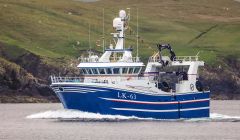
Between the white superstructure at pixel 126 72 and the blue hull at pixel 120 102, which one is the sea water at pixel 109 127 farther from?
the white superstructure at pixel 126 72

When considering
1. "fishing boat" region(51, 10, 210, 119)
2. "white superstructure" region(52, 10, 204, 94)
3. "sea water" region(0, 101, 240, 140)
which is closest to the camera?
"sea water" region(0, 101, 240, 140)

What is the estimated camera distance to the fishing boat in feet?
393

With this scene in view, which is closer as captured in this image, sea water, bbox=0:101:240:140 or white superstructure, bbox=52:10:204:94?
sea water, bbox=0:101:240:140

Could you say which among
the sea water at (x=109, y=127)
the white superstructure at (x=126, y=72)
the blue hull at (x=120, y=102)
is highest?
the white superstructure at (x=126, y=72)

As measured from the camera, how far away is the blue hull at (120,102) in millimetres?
119625

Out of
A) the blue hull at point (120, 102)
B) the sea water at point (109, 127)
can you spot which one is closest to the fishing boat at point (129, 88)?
the blue hull at point (120, 102)

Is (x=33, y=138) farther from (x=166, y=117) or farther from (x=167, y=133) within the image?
(x=166, y=117)

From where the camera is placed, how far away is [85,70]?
122 metres

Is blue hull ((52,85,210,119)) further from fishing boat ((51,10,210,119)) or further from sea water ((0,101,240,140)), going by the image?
sea water ((0,101,240,140))

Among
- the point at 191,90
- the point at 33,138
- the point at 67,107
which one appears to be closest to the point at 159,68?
the point at 191,90

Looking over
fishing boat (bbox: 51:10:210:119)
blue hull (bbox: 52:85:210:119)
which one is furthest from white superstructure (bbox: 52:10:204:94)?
blue hull (bbox: 52:85:210:119)

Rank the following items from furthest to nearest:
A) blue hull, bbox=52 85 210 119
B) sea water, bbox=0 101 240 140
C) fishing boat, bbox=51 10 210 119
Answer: fishing boat, bbox=51 10 210 119, blue hull, bbox=52 85 210 119, sea water, bbox=0 101 240 140

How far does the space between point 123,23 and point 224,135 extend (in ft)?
65.9

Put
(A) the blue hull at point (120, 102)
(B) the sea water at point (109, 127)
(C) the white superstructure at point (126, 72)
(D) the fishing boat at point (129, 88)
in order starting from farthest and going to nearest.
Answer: (C) the white superstructure at point (126, 72) → (D) the fishing boat at point (129, 88) → (A) the blue hull at point (120, 102) → (B) the sea water at point (109, 127)
